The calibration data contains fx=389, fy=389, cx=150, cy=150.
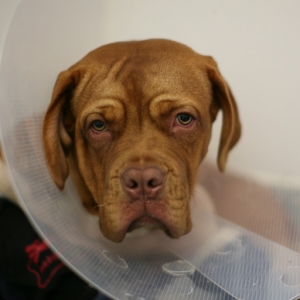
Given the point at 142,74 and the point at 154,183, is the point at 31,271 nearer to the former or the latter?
the point at 154,183

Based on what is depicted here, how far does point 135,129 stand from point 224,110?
1.73 feet

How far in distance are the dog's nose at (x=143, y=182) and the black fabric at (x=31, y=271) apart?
699 mm

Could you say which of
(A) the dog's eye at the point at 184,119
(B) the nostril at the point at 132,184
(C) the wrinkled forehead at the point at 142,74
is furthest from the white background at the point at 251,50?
(B) the nostril at the point at 132,184

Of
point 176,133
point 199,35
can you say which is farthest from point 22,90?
point 199,35

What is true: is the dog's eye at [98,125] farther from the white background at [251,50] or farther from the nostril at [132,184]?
the white background at [251,50]

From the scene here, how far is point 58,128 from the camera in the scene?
5.25 ft

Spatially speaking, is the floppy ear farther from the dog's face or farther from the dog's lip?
Answer: the dog's lip

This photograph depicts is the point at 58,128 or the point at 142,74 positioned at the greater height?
the point at 142,74

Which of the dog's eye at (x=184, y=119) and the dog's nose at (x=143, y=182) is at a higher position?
the dog's eye at (x=184, y=119)

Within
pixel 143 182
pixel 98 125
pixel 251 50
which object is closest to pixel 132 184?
pixel 143 182

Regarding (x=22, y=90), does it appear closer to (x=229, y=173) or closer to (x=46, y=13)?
(x=46, y=13)

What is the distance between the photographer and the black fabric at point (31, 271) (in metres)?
1.80

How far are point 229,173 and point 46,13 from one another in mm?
1215

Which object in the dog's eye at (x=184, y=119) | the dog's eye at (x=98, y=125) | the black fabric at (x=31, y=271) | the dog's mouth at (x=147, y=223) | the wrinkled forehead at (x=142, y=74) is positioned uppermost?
the wrinkled forehead at (x=142, y=74)
